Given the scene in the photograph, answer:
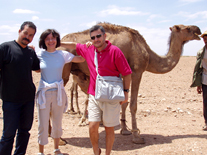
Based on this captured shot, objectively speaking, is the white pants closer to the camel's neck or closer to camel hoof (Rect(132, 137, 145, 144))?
camel hoof (Rect(132, 137, 145, 144))

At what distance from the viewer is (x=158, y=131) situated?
693cm

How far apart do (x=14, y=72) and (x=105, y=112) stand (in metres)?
1.78

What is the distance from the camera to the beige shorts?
404 centimetres

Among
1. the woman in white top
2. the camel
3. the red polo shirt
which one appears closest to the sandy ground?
the camel

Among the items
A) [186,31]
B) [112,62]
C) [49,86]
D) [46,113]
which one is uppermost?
[186,31]

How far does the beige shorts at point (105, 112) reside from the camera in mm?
4035

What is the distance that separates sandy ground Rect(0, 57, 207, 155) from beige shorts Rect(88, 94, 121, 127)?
5.20ft

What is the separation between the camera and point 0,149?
370 centimetres

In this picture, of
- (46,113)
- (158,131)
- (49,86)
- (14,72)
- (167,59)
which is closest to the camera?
(14,72)

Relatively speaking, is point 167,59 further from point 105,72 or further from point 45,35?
point 45,35

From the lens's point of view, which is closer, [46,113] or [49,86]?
[49,86]

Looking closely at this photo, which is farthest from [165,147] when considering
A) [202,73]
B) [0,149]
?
[0,149]

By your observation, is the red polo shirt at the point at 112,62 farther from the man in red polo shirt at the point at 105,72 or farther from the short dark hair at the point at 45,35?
the short dark hair at the point at 45,35

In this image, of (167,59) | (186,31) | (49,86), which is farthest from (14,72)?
(186,31)
